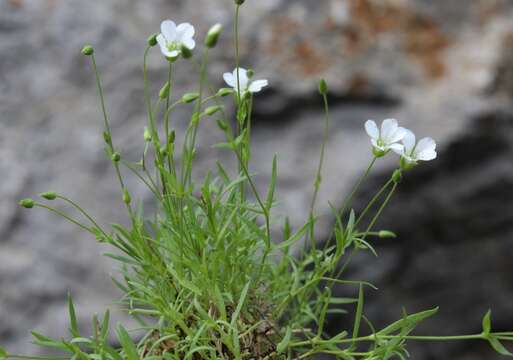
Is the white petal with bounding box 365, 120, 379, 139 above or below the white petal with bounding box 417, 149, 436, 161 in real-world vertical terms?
above

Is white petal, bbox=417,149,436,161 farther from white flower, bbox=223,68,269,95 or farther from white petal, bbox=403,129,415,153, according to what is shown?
white flower, bbox=223,68,269,95

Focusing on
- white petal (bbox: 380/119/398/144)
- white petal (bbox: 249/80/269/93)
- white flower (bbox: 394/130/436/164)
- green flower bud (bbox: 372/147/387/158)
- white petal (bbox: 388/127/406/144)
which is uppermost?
white petal (bbox: 249/80/269/93)

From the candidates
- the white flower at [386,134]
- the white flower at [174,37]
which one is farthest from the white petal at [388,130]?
the white flower at [174,37]

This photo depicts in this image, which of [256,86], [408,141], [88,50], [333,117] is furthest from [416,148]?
[333,117]

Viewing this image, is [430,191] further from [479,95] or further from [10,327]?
[10,327]

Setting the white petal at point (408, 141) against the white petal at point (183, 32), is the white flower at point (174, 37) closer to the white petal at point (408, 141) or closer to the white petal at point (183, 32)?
the white petal at point (183, 32)

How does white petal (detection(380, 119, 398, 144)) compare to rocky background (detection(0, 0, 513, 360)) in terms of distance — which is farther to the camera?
rocky background (detection(0, 0, 513, 360))

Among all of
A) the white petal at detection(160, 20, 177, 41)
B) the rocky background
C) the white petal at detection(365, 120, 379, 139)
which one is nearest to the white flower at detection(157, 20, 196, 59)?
the white petal at detection(160, 20, 177, 41)

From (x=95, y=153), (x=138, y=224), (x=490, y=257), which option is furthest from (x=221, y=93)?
(x=490, y=257)

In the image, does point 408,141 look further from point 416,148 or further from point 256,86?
point 256,86
